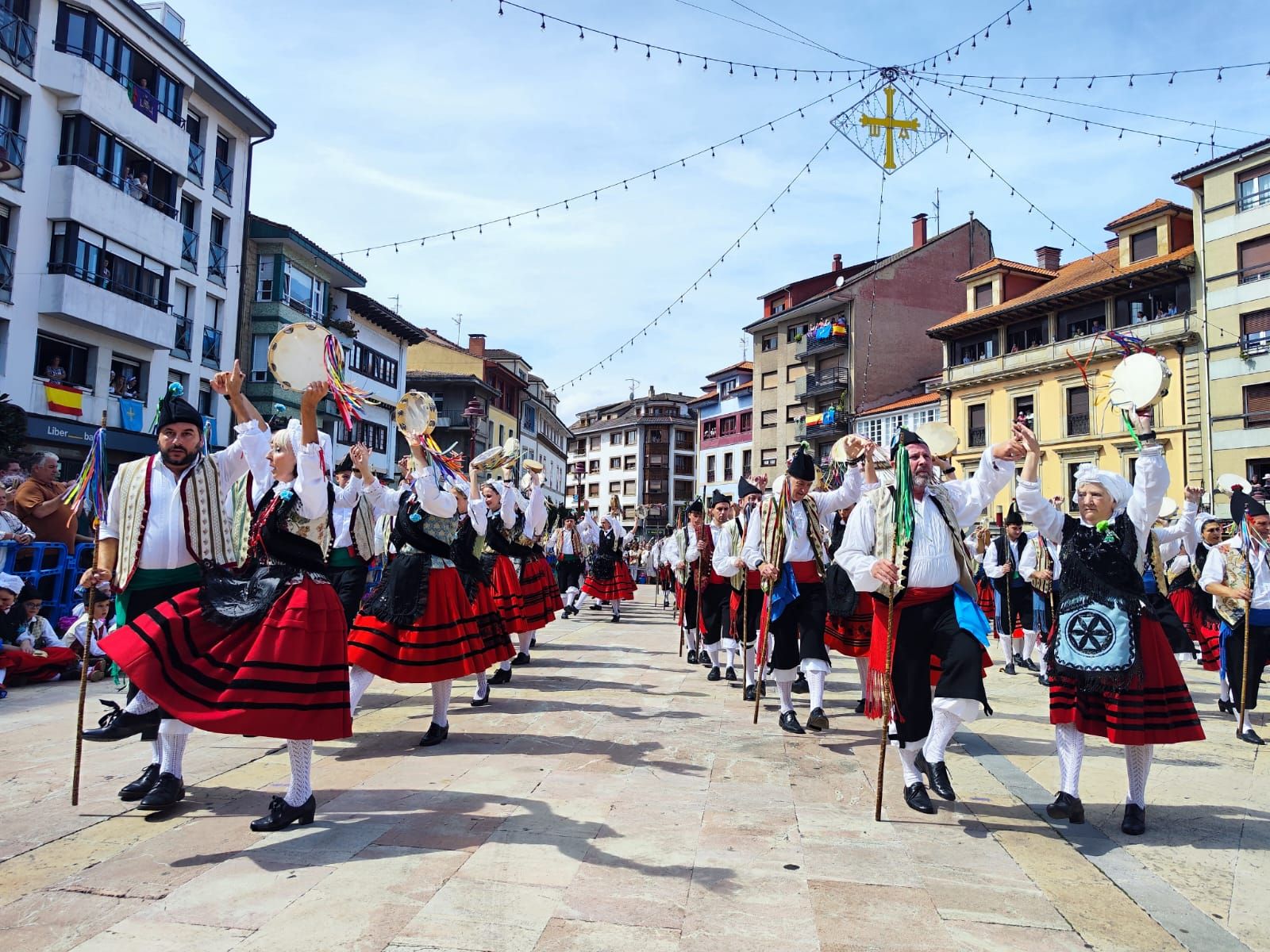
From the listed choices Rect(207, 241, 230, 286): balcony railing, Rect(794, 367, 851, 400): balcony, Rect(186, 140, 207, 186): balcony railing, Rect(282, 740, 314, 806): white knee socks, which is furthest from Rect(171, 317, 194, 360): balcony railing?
Rect(794, 367, 851, 400): balcony

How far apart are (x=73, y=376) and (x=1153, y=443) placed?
2395 cm

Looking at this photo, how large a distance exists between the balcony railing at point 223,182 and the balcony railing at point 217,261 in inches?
58.3

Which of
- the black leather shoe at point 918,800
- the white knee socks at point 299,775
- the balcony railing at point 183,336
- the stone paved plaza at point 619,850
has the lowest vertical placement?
the stone paved plaza at point 619,850

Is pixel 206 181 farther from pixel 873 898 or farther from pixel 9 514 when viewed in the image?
pixel 873 898

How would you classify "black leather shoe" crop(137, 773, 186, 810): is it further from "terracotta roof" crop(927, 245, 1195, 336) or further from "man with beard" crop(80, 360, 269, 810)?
"terracotta roof" crop(927, 245, 1195, 336)

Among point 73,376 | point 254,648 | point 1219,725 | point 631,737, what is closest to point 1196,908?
point 631,737

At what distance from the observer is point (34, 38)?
67.6 ft

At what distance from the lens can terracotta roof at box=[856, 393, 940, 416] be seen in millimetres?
39406

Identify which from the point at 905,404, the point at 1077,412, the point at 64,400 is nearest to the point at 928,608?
the point at 64,400

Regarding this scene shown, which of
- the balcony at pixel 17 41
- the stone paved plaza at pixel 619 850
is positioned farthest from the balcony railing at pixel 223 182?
the stone paved plaza at pixel 619 850

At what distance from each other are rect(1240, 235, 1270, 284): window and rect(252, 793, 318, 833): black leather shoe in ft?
102

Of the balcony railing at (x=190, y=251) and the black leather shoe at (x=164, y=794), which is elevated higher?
the balcony railing at (x=190, y=251)

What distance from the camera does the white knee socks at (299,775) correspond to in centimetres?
438

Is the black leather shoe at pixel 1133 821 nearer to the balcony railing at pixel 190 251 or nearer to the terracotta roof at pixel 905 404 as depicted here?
the balcony railing at pixel 190 251
